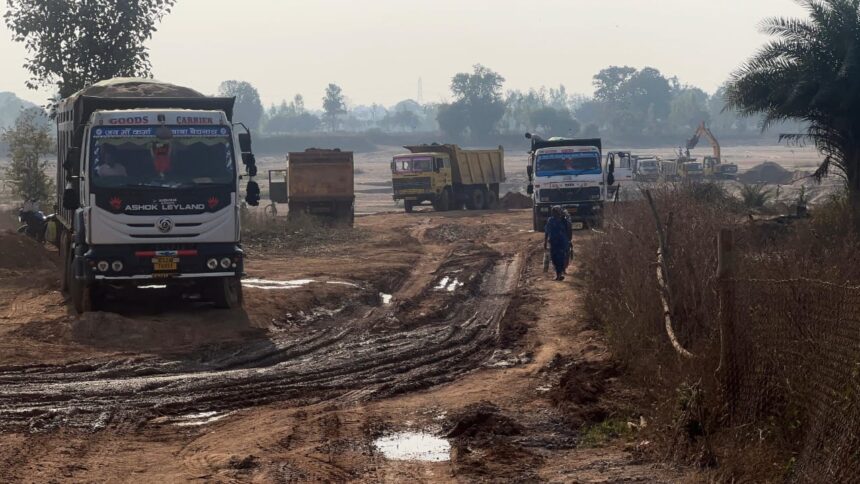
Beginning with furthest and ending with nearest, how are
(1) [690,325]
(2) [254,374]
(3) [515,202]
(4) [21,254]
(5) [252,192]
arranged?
(3) [515,202]
(4) [21,254]
(5) [252,192]
(2) [254,374]
(1) [690,325]

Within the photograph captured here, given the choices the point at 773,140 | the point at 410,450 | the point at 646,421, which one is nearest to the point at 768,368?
the point at 646,421

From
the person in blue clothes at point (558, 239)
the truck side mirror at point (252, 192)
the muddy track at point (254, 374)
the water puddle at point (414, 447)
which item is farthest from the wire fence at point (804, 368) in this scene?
the person in blue clothes at point (558, 239)

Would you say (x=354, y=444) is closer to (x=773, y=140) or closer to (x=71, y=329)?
(x=71, y=329)

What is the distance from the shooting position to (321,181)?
123 ft

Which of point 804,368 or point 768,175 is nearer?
point 804,368

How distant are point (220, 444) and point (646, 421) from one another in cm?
363

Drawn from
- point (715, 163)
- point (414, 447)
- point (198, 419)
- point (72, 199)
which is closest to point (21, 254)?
point (72, 199)

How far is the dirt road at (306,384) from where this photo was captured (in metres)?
8.80

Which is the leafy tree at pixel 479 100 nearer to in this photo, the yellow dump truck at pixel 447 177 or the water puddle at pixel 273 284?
the yellow dump truck at pixel 447 177

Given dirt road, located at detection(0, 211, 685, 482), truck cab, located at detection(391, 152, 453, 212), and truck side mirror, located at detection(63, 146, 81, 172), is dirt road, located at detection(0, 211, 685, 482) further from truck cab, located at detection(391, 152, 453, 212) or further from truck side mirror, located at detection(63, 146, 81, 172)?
truck cab, located at detection(391, 152, 453, 212)

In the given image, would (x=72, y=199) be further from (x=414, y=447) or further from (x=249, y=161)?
(x=414, y=447)

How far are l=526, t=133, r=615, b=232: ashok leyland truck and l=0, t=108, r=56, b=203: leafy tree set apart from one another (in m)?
16.3

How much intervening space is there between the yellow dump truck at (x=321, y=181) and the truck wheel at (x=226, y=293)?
2012 cm

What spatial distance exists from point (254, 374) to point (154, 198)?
155 inches
